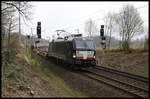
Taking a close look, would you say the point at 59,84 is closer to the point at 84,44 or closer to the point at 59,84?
the point at 59,84

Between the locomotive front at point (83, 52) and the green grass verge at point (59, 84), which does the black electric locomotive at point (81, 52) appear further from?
the green grass verge at point (59, 84)

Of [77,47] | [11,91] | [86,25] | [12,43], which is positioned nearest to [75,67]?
[77,47]

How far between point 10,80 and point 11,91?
153 centimetres

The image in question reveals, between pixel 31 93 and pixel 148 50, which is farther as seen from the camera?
pixel 148 50

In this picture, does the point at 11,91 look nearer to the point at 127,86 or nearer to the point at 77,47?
the point at 127,86

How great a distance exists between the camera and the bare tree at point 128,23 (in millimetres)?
→ 25250

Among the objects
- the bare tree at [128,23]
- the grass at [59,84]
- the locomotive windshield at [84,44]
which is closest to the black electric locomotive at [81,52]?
the locomotive windshield at [84,44]

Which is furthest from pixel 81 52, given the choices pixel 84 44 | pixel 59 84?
pixel 59 84

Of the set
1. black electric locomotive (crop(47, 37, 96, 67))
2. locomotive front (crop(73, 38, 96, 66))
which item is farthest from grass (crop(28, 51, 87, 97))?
locomotive front (crop(73, 38, 96, 66))

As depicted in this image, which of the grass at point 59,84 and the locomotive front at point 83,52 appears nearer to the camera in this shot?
the grass at point 59,84

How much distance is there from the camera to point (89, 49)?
15578 millimetres

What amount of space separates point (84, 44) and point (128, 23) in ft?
41.0

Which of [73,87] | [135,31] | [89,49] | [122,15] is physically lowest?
[73,87]

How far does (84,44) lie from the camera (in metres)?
15.9
